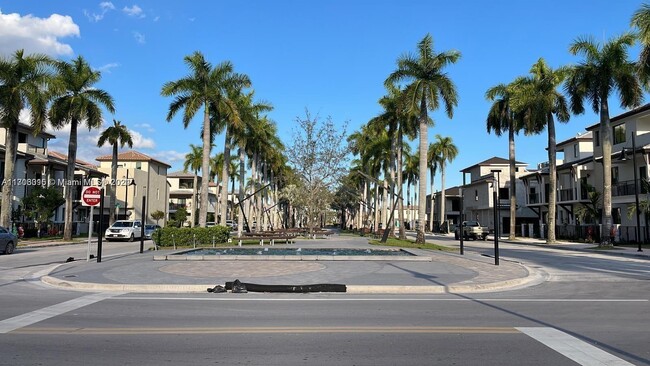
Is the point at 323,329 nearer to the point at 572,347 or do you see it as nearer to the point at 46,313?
the point at 572,347

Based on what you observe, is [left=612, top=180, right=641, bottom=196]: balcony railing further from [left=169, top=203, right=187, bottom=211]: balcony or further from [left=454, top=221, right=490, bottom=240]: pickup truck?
[left=169, top=203, right=187, bottom=211]: balcony

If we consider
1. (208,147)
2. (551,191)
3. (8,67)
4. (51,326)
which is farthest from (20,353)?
(551,191)

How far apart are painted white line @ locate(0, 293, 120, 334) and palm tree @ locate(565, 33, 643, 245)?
3438 centimetres

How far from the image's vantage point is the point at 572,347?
7.27 meters

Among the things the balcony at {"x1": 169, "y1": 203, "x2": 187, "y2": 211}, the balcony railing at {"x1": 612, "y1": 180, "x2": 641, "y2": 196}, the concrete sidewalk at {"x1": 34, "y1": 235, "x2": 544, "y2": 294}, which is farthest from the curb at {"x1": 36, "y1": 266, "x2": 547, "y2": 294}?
the balcony at {"x1": 169, "y1": 203, "x2": 187, "y2": 211}

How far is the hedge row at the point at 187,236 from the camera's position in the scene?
1190 inches

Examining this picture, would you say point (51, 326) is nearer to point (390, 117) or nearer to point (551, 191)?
point (390, 117)

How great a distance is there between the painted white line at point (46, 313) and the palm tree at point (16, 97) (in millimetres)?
28110

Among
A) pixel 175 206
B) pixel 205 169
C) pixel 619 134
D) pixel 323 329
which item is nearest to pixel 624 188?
pixel 619 134

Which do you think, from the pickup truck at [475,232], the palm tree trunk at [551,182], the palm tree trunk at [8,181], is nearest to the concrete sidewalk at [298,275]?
the palm tree trunk at [8,181]

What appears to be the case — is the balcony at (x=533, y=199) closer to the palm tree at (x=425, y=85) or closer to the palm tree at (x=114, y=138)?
the palm tree at (x=425, y=85)

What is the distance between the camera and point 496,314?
10.1m

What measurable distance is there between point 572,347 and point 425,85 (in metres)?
28.3

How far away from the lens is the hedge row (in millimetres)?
30234
